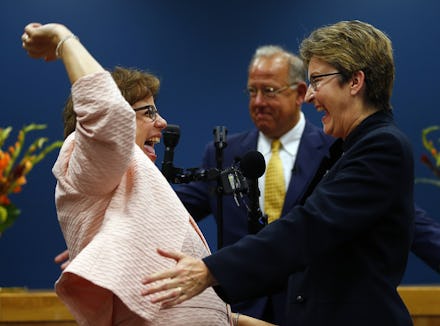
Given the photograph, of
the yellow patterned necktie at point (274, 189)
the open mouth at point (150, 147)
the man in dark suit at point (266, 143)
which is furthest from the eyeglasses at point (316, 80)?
the yellow patterned necktie at point (274, 189)

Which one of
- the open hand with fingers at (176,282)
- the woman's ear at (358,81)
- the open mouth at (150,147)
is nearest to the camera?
the open hand with fingers at (176,282)

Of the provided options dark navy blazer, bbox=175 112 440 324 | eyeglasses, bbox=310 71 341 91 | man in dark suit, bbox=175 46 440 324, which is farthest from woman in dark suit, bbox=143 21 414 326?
man in dark suit, bbox=175 46 440 324

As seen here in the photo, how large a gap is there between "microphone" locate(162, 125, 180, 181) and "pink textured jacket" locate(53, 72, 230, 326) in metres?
0.72

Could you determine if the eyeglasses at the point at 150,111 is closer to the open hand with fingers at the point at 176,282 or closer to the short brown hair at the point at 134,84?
the short brown hair at the point at 134,84

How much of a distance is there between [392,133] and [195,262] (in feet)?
1.74

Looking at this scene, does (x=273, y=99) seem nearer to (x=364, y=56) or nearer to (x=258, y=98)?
(x=258, y=98)

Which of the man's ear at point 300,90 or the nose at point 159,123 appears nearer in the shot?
the nose at point 159,123

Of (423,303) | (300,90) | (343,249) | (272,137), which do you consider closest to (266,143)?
(272,137)

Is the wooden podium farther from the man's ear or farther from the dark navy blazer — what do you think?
the man's ear

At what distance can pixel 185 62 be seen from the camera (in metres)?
4.61

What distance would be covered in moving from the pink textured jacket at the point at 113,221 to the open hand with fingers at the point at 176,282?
0.05 m

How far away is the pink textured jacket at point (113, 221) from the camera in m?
1.46

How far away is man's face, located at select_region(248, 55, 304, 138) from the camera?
11.0 feet

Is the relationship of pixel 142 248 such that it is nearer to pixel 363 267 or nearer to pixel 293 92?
pixel 363 267
